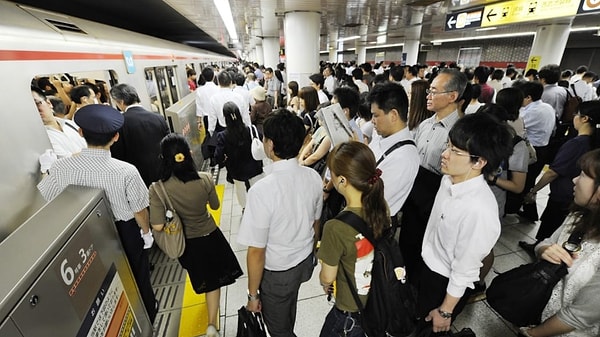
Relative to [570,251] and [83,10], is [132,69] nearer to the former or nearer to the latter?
[83,10]

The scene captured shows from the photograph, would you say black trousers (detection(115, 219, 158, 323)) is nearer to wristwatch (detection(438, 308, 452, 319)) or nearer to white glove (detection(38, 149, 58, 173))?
white glove (detection(38, 149, 58, 173))

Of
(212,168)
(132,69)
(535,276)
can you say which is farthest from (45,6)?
(535,276)

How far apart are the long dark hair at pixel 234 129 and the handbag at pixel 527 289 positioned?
2.68m

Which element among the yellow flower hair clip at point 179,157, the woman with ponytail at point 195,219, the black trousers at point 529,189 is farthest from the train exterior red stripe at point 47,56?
the black trousers at point 529,189

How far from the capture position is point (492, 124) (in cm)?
150

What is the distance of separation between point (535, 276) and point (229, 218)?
357 centimetres

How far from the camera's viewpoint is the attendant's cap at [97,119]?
1.71 meters

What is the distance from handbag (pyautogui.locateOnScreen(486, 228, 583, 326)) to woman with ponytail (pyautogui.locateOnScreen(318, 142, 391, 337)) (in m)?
0.90

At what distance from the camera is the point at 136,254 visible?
7.01 ft

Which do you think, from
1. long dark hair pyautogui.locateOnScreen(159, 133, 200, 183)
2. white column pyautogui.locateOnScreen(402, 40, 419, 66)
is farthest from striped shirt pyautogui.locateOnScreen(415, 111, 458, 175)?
white column pyautogui.locateOnScreen(402, 40, 419, 66)

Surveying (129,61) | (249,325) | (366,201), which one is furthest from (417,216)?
(129,61)

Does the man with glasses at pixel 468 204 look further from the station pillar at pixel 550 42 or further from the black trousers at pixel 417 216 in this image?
the station pillar at pixel 550 42

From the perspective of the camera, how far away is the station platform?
238 cm

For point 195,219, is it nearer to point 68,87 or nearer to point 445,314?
point 445,314
